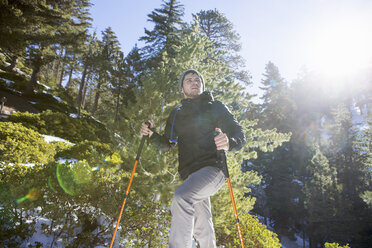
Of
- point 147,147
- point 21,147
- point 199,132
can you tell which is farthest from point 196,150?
point 21,147

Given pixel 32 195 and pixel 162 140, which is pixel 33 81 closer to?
pixel 32 195

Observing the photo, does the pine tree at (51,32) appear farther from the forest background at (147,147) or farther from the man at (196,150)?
the man at (196,150)

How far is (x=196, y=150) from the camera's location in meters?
2.33

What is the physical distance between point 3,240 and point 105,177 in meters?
1.70

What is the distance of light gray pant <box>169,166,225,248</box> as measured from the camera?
193 cm

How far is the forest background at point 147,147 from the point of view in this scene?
373 centimetres

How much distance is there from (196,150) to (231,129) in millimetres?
495

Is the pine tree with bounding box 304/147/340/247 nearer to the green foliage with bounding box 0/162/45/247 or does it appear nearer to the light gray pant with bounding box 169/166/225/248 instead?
the light gray pant with bounding box 169/166/225/248

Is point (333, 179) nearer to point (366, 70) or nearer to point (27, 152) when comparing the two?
point (27, 152)

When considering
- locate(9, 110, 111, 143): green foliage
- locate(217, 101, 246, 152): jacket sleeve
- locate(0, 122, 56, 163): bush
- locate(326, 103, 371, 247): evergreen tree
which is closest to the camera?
locate(217, 101, 246, 152): jacket sleeve

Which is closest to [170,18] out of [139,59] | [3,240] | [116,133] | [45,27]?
[139,59]

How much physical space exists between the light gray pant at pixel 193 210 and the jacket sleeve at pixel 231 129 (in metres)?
0.34

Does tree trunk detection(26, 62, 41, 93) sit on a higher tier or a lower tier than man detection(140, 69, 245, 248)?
higher

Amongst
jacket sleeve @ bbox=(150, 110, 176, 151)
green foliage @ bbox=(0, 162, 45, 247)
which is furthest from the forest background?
jacket sleeve @ bbox=(150, 110, 176, 151)
